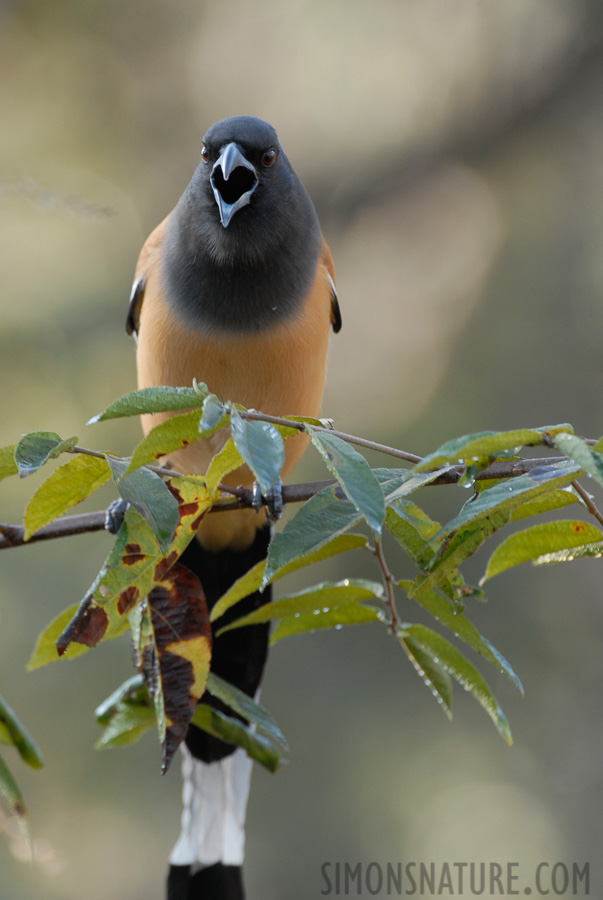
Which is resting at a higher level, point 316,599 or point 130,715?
point 316,599

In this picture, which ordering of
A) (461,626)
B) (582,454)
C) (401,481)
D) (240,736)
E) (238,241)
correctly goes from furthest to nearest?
(238,241) < (240,736) < (461,626) < (401,481) < (582,454)

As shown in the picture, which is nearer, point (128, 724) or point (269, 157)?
point (128, 724)

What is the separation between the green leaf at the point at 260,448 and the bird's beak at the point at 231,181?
4.69 feet

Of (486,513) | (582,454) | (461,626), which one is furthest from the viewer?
(461,626)

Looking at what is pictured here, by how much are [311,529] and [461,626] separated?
1.49ft

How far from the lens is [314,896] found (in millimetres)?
5086

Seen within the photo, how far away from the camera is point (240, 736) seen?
201cm

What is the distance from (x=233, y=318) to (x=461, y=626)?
1379 millimetres

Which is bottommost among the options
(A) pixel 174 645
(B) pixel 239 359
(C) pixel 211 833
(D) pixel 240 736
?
(C) pixel 211 833

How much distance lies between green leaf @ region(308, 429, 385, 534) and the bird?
1.46 meters

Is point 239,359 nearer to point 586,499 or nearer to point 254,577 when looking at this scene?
point 254,577

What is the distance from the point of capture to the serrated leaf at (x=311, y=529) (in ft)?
4.10

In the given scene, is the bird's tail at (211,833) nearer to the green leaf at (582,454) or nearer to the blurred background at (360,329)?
the green leaf at (582,454)

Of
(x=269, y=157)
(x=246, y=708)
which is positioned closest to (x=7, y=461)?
(x=246, y=708)
